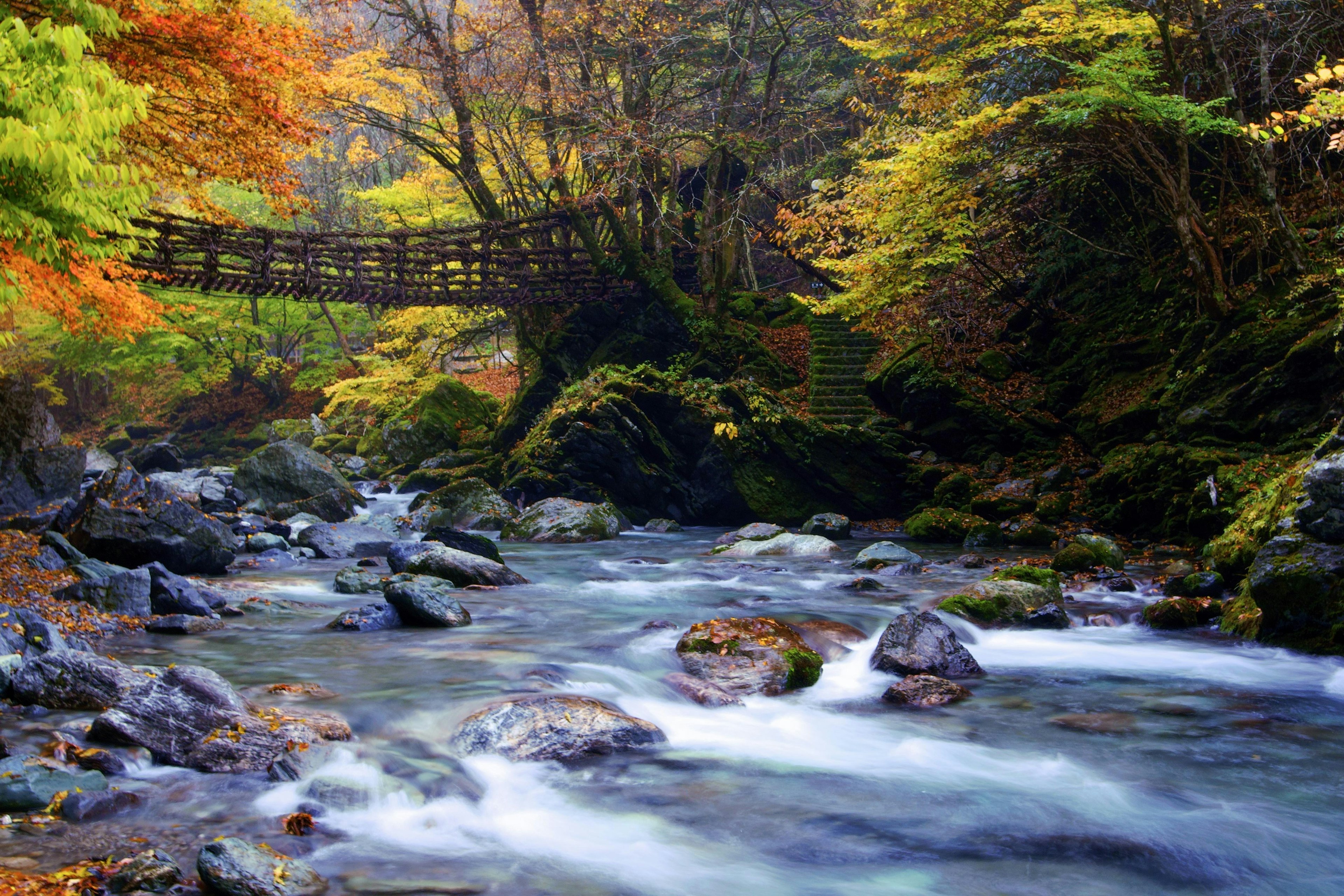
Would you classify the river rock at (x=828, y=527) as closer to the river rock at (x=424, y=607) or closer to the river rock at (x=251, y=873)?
the river rock at (x=424, y=607)

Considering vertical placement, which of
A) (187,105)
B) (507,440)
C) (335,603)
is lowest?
(335,603)

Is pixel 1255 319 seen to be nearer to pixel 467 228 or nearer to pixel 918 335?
pixel 918 335

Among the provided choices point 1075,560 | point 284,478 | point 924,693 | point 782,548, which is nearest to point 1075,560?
point 1075,560

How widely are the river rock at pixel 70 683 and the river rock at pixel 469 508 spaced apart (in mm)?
9328

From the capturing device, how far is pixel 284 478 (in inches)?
627

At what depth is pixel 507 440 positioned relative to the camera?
18.8m

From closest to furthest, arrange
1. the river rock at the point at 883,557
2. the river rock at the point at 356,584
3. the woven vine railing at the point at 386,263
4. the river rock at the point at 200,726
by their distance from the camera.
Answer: the river rock at the point at 200,726 → the river rock at the point at 356,584 → the river rock at the point at 883,557 → the woven vine railing at the point at 386,263

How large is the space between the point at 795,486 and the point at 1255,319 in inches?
277

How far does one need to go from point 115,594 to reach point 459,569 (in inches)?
130

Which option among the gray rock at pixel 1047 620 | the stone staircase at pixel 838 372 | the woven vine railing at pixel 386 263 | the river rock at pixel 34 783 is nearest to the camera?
the river rock at pixel 34 783

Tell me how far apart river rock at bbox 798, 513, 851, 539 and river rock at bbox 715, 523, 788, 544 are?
0.38 m

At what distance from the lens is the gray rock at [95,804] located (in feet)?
11.8

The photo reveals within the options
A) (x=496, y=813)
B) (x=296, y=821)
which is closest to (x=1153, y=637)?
(x=496, y=813)

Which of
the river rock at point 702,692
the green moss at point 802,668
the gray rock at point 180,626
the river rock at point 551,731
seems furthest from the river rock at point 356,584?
the green moss at point 802,668
